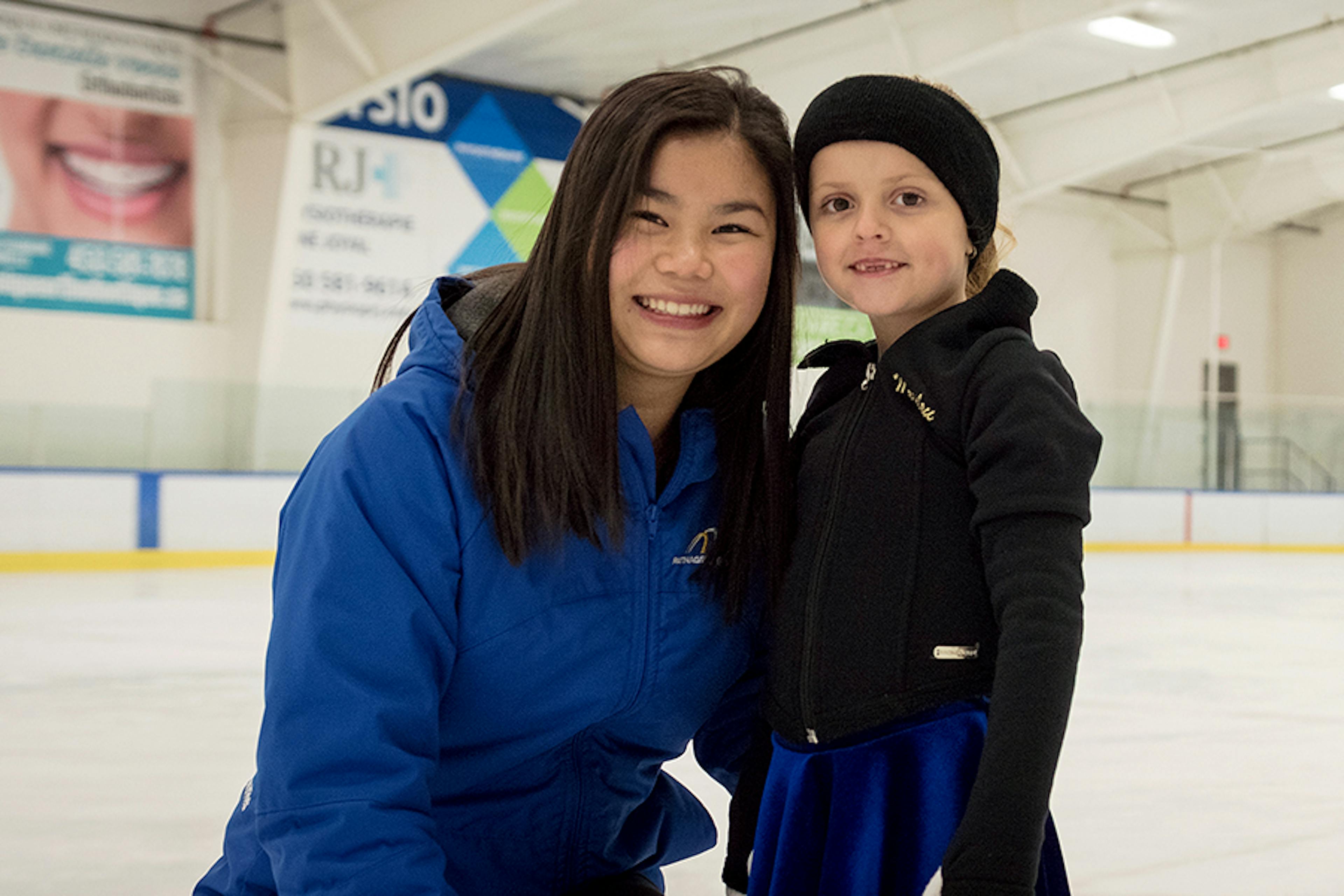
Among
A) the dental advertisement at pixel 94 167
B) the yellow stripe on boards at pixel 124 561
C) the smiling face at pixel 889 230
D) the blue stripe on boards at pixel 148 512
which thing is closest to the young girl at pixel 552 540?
the smiling face at pixel 889 230

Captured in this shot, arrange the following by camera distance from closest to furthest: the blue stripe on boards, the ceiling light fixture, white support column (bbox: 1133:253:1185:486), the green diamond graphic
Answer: the blue stripe on boards → the ceiling light fixture → the green diamond graphic → white support column (bbox: 1133:253:1185:486)

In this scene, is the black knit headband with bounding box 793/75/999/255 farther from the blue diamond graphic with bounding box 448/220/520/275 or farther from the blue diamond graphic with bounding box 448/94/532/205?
the blue diamond graphic with bounding box 448/94/532/205

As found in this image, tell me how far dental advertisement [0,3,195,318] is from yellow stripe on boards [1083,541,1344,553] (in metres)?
9.33

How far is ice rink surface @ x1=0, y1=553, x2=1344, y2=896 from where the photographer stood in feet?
9.01

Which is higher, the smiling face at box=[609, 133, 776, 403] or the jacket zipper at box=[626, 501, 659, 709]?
the smiling face at box=[609, 133, 776, 403]

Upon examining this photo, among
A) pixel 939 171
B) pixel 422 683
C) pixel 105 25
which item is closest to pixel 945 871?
pixel 422 683

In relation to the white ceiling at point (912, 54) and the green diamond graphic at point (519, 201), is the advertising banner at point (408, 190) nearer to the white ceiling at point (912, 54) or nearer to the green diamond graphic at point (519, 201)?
the green diamond graphic at point (519, 201)

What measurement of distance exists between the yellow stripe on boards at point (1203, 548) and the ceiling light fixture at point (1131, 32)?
4.92 metres

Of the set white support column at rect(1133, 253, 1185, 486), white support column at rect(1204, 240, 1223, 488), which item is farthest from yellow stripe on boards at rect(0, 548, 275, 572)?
white support column at rect(1204, 240, 1223, 488)

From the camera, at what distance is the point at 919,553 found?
5.31ft

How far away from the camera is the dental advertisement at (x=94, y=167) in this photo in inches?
447

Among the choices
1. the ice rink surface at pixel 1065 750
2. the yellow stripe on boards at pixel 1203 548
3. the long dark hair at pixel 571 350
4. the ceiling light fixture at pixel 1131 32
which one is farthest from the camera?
the yellow stripe on boards at pixel 1203 548

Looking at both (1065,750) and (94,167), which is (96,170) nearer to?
(94,167)

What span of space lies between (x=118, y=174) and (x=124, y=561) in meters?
4.09
